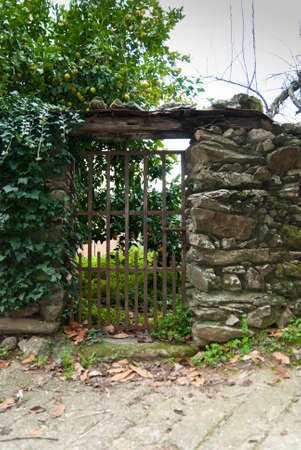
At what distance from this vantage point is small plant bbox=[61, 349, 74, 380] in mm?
2796

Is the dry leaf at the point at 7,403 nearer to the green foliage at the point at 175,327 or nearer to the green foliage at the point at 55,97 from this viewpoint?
the green foliage at the point at 55,97

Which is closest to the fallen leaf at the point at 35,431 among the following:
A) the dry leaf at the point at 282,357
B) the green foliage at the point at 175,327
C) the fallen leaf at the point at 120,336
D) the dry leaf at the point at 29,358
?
the dry leaf at the point at 29,358

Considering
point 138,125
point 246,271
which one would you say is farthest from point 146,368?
point 138,125

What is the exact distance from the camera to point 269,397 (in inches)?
89.1

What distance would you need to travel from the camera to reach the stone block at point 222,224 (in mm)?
3213

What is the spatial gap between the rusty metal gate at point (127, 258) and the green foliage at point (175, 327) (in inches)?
3.6

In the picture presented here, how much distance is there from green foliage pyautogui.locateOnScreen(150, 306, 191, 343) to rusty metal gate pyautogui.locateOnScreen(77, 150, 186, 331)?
9cm

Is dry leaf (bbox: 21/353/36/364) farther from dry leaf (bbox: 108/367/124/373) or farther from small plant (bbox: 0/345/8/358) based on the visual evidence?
dry leaf (bbox: 108/367/124/373)

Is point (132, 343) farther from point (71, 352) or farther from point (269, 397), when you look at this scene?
point (269, 397)

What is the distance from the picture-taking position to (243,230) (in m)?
3.24

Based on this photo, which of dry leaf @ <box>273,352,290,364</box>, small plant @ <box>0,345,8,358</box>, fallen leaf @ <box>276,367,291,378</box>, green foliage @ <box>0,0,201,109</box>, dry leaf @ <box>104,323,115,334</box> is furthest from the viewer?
green foliage @ <box>0,0,201,109</box>

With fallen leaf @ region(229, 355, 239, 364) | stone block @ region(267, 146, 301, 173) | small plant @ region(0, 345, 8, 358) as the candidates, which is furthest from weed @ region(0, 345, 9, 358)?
stone block @ region(267, 146, 301, 173)

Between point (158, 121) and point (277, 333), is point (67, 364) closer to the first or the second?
point (277, 333)

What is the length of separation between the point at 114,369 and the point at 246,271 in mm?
1589
